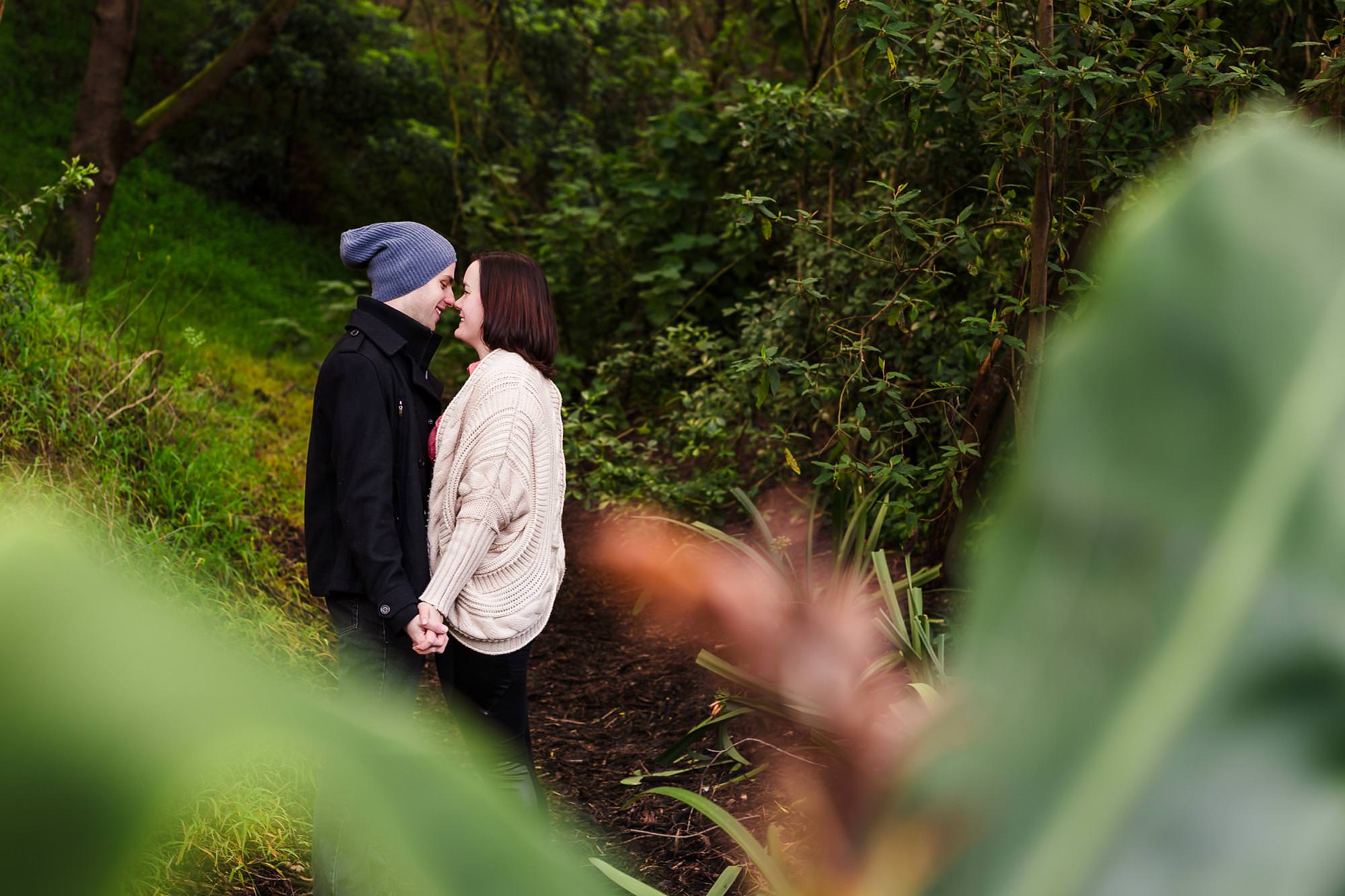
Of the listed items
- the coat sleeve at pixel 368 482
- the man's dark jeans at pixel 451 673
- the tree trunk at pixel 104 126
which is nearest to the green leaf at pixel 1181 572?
the man's dark jeans at pixel 451 673

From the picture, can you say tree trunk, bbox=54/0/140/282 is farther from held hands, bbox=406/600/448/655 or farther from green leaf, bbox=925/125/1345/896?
green leaf, bbox=925/125/1345/896

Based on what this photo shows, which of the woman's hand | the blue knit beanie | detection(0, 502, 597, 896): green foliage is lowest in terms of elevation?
the woman's hand

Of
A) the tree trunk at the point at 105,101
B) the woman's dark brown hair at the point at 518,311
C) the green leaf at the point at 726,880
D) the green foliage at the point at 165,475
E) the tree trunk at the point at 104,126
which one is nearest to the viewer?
the green leaf at the point at 726,880

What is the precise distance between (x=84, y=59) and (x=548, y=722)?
368 inches

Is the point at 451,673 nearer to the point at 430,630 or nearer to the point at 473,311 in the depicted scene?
the point at 430,630

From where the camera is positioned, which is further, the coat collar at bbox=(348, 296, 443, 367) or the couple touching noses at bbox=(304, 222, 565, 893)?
the coat collar at bbox=(348, 296, 443, 367)

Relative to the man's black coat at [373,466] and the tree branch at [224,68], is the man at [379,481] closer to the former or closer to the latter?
the man's black coat at [373,466]

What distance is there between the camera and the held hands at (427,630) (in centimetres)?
266

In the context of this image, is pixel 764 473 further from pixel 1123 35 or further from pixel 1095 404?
pixel 1095 404

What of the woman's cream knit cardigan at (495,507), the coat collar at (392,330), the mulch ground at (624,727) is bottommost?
the mulch ground at (624,727)

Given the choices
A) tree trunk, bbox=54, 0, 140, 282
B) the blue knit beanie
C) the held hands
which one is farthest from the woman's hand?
tree trunk, bbox=54, 0, 140, 282

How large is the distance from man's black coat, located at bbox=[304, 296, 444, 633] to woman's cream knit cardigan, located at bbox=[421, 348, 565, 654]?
0.08 metres

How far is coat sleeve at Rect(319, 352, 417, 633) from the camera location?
8.64 ft

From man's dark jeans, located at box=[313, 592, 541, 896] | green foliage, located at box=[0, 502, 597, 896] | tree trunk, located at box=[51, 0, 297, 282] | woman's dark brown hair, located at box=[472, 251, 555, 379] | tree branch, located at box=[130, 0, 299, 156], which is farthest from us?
tree branch, located at box=[130, 0, 299, 156]
